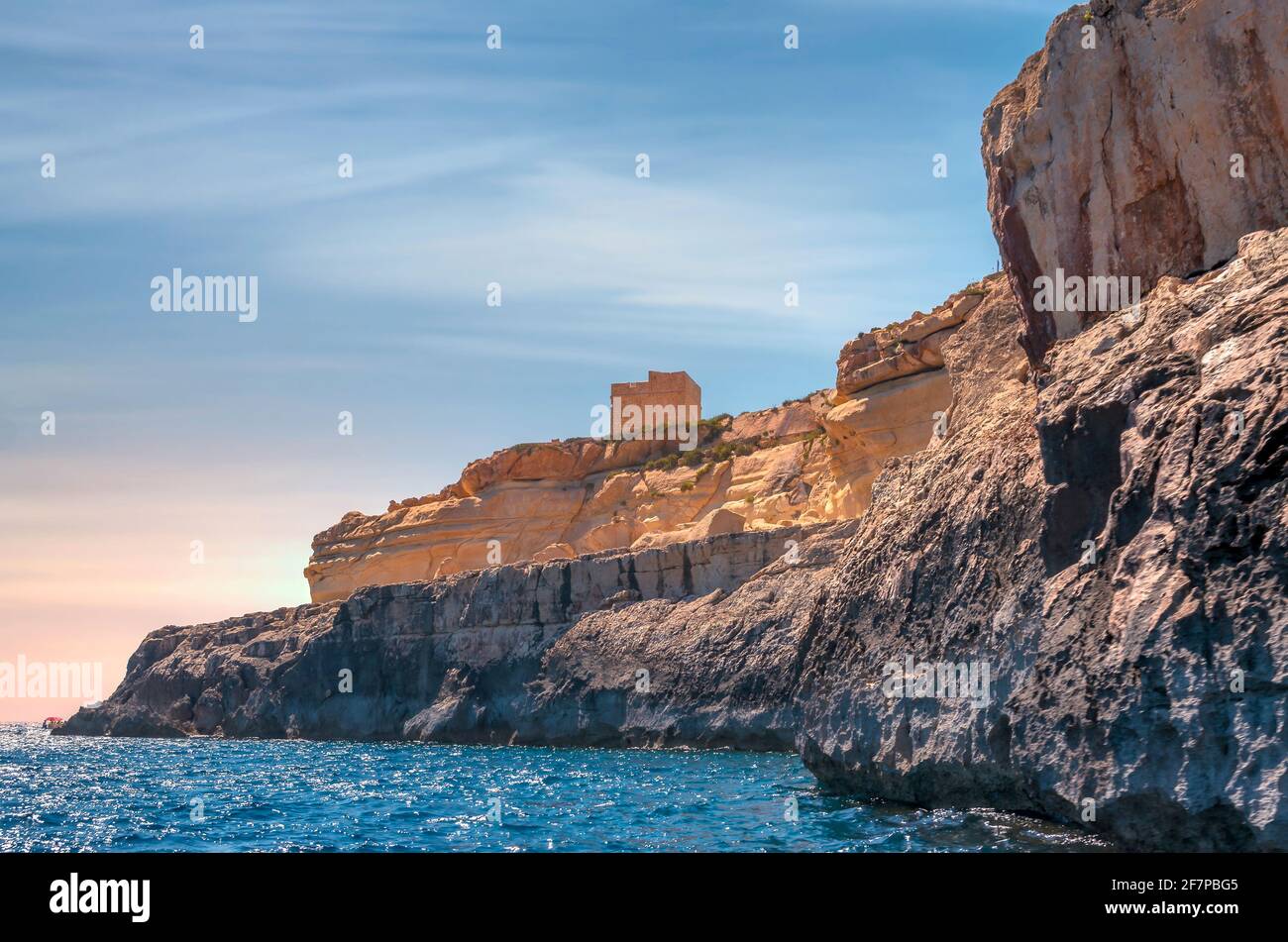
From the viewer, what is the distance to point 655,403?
236ft

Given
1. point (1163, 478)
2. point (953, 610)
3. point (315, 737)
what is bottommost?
point (315, 737)

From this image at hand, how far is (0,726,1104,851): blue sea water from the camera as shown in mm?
15773

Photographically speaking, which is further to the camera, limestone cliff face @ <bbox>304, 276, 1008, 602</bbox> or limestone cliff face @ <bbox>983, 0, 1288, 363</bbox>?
limestone cliff face @ <bbox>304, 276, 1008, 602</bbox>

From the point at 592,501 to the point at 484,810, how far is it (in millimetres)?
45555

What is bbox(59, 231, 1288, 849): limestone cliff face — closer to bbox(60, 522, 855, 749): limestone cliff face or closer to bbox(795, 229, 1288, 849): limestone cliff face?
bbox(795, 229, 1288, 849): limestone cliff face

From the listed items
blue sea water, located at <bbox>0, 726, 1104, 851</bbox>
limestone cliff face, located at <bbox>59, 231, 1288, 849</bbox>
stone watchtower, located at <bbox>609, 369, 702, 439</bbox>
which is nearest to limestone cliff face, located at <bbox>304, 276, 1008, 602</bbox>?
stone watchtower, located at <bbox>609, 369, 702, 439</bbox>

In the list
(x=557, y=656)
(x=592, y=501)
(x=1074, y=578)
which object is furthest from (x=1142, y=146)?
(x=592, y=501)

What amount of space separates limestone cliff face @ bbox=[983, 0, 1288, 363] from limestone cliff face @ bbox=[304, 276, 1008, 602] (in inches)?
1155

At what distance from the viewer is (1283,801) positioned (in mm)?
10695

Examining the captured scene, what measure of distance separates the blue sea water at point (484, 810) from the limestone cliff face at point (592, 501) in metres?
20.5

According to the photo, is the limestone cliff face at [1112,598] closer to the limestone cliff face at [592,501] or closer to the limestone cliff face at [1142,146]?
the limestone cliff face at [1142,146]
